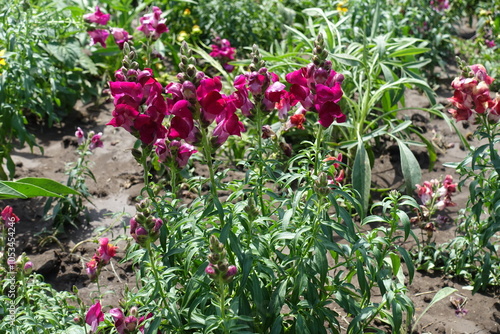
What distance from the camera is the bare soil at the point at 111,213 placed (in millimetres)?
3199

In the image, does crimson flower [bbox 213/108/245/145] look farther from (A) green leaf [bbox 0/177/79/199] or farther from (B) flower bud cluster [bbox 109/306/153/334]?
(B) flower bud cluster [bbox 109/306/153/334]

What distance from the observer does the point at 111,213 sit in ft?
10.9

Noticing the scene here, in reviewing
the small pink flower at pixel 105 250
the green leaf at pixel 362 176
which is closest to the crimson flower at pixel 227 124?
the small pink flower at pixel 105 250

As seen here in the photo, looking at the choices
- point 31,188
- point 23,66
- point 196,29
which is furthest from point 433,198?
point 196,29

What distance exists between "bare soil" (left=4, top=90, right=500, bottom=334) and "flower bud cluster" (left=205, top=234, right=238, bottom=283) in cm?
99

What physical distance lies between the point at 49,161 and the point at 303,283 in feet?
9.32

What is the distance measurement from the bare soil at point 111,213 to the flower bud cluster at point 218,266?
99 centimetres

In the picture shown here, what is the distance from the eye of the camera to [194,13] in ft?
20.7

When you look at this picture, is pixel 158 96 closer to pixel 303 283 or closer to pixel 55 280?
pixel 303 283

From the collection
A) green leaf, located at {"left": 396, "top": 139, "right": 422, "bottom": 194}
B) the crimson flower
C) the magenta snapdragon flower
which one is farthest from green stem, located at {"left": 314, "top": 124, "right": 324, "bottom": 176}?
green leaf, located at {"left": 396, "top": 139, "right": 422, "bottom": 194}

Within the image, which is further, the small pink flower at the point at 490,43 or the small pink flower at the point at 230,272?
the small pink flower at the point at 490,43

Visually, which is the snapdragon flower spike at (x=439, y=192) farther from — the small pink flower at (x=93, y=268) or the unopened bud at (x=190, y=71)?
the unopened bud at (x=190, y=71)

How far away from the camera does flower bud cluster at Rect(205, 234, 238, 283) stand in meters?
1.95

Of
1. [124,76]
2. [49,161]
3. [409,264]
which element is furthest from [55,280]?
[409,264]
